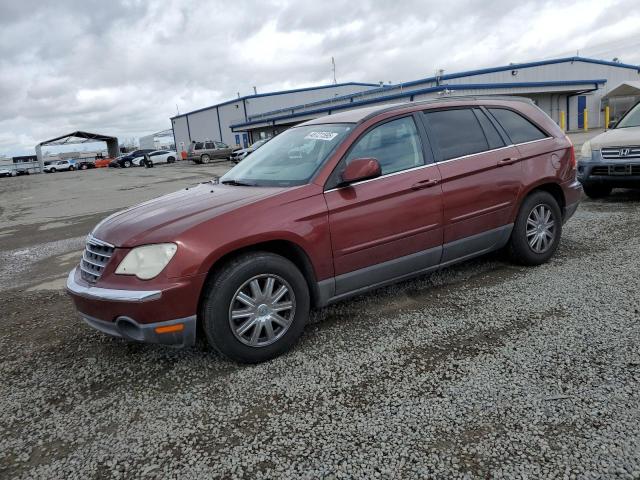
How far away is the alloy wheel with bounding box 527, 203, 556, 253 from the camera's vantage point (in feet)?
15.6

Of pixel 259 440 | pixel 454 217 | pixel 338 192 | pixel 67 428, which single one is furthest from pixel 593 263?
pixel 67 428

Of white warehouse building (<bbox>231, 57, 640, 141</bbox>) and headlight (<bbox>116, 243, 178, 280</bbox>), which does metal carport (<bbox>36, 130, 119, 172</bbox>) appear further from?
headlight (<bbox>116, 243, 178, 280</bbox>)

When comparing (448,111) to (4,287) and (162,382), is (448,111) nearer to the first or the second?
(162,382)

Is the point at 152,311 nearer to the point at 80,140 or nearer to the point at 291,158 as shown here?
the point at 291,158

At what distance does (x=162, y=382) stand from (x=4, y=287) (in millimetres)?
3899

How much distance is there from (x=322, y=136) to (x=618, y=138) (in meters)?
5.78

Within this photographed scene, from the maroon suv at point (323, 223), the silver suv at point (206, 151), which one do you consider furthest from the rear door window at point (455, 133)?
the silver suv at point (206, 151)

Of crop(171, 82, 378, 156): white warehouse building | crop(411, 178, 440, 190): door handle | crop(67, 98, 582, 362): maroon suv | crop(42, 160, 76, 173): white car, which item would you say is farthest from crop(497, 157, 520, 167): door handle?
crop(42, 160, 76, 173): white car

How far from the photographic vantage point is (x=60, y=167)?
56031mm

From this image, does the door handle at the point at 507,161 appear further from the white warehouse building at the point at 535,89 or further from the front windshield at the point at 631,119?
the white warehouse building at the point at 535,89

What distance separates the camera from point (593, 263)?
4.84m

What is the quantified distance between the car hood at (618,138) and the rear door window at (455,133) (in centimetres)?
415

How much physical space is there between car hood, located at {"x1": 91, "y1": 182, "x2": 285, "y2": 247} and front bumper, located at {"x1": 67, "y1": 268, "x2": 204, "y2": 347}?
0.33 meters

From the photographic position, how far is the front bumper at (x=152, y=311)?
2949 millimetres
